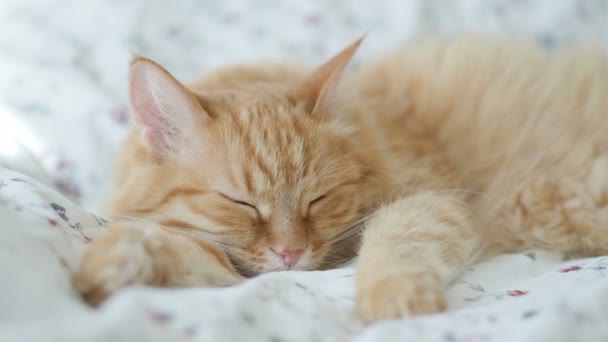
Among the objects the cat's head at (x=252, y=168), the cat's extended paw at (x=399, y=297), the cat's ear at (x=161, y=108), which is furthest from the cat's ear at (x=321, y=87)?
the cat's extended paw at (x=399, y=297)

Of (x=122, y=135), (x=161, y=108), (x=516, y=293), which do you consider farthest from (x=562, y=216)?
(x=122, y=135)

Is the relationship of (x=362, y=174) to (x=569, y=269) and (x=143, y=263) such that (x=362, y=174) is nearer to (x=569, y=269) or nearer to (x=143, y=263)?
(x=569, y=269)

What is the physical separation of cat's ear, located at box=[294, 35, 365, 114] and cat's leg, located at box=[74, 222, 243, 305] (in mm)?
488

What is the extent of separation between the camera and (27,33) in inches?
97.8

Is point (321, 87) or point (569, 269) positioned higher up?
point (321, 87)

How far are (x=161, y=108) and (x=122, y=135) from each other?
89 centimetres

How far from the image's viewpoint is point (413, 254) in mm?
1218

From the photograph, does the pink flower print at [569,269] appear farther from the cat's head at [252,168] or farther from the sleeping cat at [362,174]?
the cat's head at [252,168]

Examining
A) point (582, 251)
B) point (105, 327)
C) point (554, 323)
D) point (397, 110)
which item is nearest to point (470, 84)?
point (397, 110)

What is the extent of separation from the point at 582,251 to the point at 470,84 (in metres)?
0.69

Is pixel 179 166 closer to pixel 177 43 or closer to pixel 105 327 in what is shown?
pixel 105 327

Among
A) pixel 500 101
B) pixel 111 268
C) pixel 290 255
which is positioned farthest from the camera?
pixel 500 101

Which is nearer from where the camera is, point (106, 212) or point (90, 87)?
point (106, 212)

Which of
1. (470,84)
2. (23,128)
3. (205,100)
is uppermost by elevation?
(205,100)
